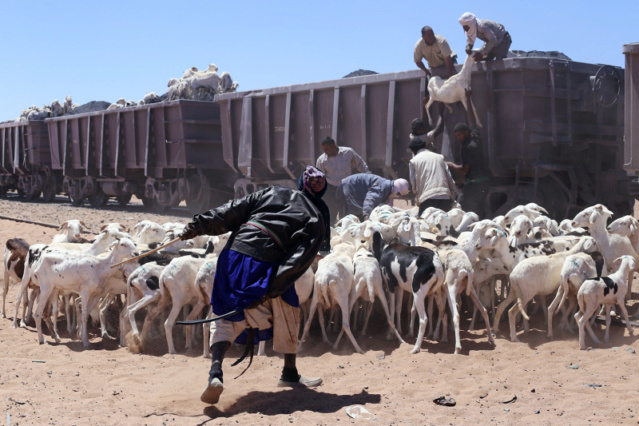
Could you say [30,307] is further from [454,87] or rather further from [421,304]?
[454,87]

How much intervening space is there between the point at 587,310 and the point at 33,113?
27.9 m

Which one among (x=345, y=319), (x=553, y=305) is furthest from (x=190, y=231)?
(x=553, y=305)

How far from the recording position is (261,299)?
568 cm

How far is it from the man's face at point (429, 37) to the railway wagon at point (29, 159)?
21.2m

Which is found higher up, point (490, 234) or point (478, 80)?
point (478, 80)

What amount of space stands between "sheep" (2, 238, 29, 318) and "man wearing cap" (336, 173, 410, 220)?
177 inches

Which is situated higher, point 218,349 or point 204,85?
point 204,85

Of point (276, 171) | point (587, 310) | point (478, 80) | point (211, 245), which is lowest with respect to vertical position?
point (587, 310)

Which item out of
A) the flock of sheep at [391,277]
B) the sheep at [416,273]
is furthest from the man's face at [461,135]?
the sheep at [416,273]

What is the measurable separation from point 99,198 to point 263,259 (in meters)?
21.6

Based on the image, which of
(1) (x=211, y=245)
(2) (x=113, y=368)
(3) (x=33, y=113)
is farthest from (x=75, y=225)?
(3) (x=33, y=113)

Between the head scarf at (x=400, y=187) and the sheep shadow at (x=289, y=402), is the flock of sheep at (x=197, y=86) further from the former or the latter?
the sheep shadow at (x=289, y=402)

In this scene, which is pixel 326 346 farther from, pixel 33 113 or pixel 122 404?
pixel 33 113

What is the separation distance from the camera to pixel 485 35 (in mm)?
11820
